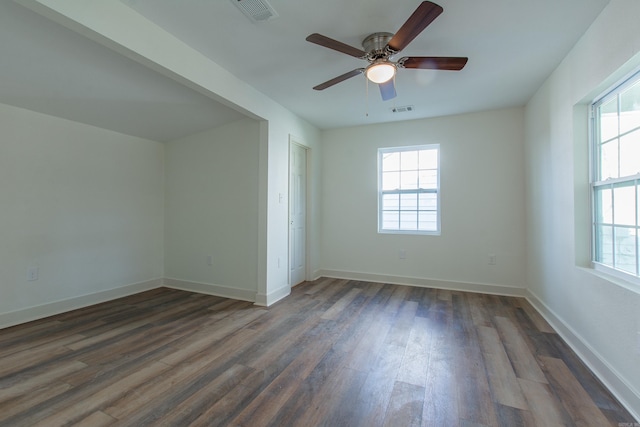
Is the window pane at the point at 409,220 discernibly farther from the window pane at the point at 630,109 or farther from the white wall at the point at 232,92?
the window pane at the point at 630,109

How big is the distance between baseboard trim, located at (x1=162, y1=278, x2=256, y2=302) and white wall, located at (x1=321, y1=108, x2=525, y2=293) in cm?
158

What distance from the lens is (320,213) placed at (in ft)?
15.8

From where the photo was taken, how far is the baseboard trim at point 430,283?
3.73 m

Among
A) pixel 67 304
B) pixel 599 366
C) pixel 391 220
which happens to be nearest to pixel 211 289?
pixel 67 304

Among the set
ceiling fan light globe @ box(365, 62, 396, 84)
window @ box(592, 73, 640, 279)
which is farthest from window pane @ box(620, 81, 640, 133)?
ceiling fan light globe @ box(365, 62, 396, 84)

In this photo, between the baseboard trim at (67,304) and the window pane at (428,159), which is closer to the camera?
the baseboard trim at (67,304)

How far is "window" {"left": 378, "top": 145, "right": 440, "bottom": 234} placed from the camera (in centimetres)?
420

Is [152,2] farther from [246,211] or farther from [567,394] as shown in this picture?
[567,394]

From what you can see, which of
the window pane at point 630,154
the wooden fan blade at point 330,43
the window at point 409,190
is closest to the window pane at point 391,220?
the window at point 409,190

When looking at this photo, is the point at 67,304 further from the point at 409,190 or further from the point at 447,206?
the point at 447,206

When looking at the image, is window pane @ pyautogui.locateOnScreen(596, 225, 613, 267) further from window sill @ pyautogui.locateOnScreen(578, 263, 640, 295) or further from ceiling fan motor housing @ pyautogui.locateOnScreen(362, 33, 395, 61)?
ceiling fan motor housing @ pyautogui.locateOnScreen(362, 33, 395, 61)

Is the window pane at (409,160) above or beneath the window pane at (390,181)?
above

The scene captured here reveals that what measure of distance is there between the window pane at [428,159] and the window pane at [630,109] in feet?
7.41

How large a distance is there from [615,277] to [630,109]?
3.78 ft
